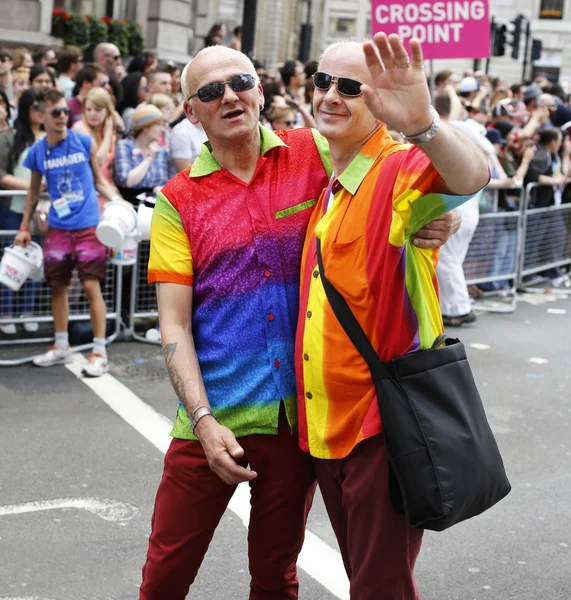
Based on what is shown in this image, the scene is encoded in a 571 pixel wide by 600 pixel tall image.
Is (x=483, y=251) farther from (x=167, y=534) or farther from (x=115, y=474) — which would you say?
(x=167, y=534)

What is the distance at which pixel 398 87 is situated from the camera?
2359 mm

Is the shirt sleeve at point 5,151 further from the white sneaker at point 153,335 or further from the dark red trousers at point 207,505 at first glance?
the dark red trousers at point 207,505

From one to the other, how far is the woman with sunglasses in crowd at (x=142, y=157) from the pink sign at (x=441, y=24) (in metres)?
2.26

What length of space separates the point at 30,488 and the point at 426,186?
3334 mm

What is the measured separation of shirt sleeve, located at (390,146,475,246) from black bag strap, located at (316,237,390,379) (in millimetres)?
237

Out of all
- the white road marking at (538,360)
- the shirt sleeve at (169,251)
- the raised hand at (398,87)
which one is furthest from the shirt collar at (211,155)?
the white road marking at (538,360)

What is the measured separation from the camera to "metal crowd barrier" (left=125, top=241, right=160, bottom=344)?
8492mm

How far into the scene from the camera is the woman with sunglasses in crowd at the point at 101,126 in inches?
327

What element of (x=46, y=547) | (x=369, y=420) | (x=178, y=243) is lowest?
(x=46, y=547)

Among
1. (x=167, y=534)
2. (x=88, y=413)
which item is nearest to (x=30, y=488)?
(x=88, y=413)

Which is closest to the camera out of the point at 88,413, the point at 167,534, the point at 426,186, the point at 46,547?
the point at 426,186

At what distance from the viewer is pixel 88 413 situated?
6461 millimetres

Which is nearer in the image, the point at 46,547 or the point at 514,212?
the point at 46,547

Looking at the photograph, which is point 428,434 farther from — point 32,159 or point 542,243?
point 542,243
